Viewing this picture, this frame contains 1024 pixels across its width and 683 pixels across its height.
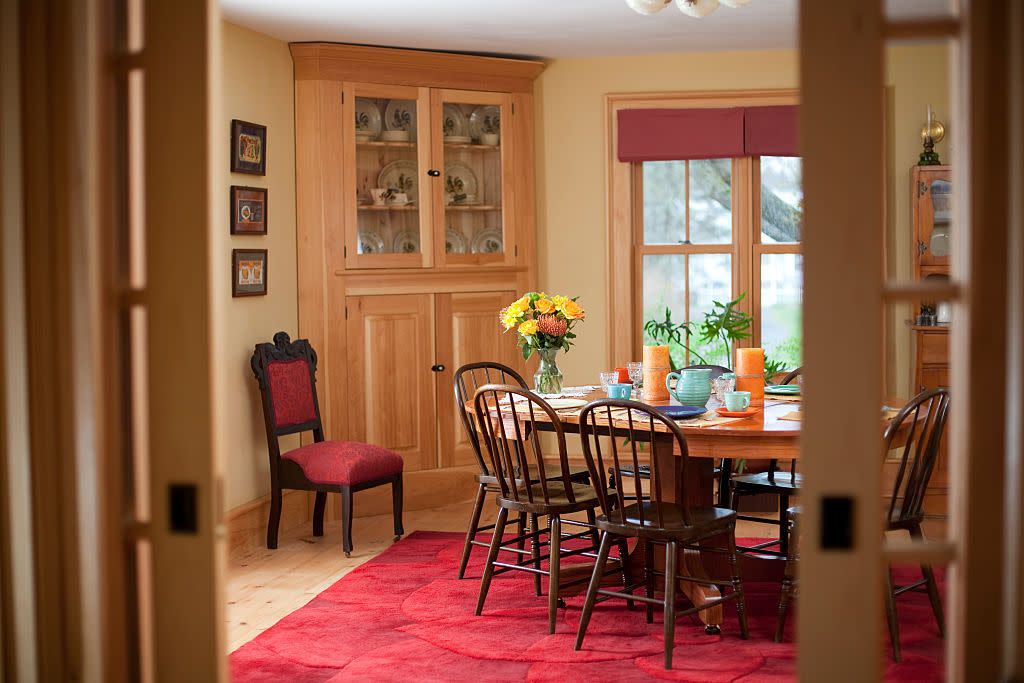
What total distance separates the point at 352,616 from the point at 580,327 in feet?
8.62

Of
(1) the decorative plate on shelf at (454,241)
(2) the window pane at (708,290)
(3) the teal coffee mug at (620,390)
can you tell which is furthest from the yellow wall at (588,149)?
(3) the teal coffee mug at (620,390)

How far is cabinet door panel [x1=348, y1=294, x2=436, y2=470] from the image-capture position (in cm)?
557

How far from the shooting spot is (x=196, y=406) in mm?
1569

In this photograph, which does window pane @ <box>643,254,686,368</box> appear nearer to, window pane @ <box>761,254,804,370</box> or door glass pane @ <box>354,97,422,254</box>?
window pane @ <box>761,254,804,370</box>

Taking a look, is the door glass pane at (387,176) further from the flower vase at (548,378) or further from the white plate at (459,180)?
the flower vase at (548,378)

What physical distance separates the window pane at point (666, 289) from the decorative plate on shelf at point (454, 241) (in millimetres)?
1090

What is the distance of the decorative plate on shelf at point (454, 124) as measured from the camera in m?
5.72

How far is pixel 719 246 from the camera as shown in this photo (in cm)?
604

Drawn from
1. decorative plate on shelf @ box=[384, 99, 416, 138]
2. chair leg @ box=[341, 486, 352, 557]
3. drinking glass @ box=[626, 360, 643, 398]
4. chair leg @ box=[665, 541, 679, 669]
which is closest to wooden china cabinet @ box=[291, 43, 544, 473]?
decorative plate on shelf @ box=[384, 99, 416, 138]

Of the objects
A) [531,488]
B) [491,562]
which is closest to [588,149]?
[531,488]

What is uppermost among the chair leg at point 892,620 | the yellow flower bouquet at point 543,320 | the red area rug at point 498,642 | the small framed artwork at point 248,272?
the small framed artwork at point 248,272

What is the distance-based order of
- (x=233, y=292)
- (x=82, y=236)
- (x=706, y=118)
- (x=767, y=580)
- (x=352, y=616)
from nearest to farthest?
(x=82, y=236), (x=352, y=616), (x=767, y=580), (x=233, y=292), (x=706, y=118)

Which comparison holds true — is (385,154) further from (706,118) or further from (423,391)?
(706,118)

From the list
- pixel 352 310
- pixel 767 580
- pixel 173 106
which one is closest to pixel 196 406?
pixel 173 106
